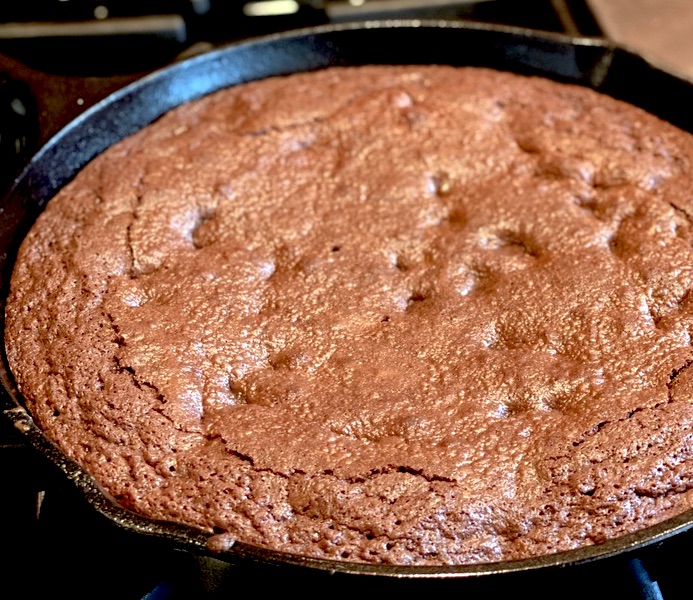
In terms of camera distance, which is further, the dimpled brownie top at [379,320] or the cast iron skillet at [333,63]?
the cast iron skillet at [333,63]

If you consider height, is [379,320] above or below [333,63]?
below

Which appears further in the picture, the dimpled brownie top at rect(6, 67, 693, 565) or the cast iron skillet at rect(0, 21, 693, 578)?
the cast iron skillet at rect(0, 21, 693, 578)

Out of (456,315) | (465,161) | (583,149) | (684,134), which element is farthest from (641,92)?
(456,315)

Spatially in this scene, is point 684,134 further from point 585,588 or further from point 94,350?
point 94,350

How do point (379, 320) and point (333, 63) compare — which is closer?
point (379, 320)

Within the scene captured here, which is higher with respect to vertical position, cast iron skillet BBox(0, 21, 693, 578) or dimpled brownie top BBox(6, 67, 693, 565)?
cast iron skillet BBox(0, 21, 693, 578)
